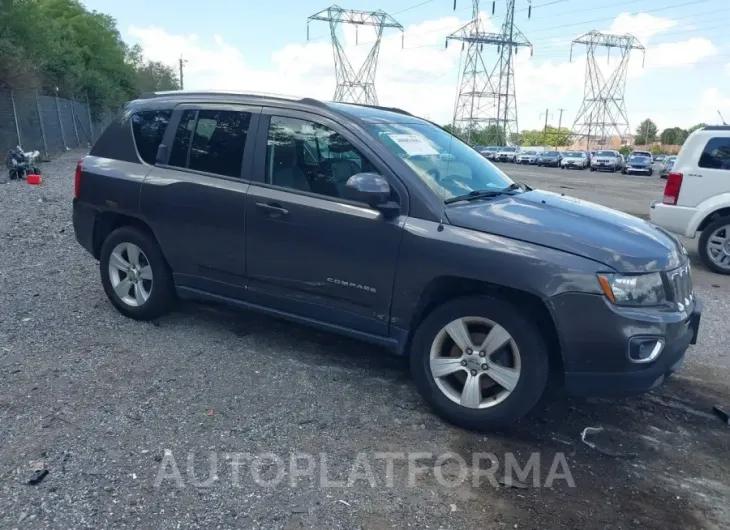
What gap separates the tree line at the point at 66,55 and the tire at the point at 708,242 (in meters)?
20.1

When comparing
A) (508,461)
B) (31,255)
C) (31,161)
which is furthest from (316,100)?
(31,161)

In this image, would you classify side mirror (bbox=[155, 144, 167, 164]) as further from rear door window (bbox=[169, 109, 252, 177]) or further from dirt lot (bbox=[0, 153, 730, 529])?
dirt lot (bbox=[0, 153, 730, 529])

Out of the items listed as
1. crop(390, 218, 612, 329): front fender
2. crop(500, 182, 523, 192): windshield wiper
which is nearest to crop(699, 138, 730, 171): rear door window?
crop(500, 182, 523, 192): windshield wiper

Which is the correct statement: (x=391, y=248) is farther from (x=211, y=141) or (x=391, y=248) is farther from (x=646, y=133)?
(x=646, y=133)

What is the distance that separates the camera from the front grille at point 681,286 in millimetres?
3604

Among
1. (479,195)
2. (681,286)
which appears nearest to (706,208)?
(681,286)

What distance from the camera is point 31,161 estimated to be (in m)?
16.5

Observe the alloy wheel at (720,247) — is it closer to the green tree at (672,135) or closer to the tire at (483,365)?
the tire at (483,365)

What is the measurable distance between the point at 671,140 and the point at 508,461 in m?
101

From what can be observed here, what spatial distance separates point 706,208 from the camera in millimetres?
8539

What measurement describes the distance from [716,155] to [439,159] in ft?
19.7

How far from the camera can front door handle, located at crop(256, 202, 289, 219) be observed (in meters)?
4.27

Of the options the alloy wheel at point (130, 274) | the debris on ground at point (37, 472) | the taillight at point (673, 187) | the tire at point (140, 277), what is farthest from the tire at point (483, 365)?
the taillight at point (673, 187)

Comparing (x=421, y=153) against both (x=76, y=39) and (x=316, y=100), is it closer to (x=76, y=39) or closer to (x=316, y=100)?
(x=316, y=100)
